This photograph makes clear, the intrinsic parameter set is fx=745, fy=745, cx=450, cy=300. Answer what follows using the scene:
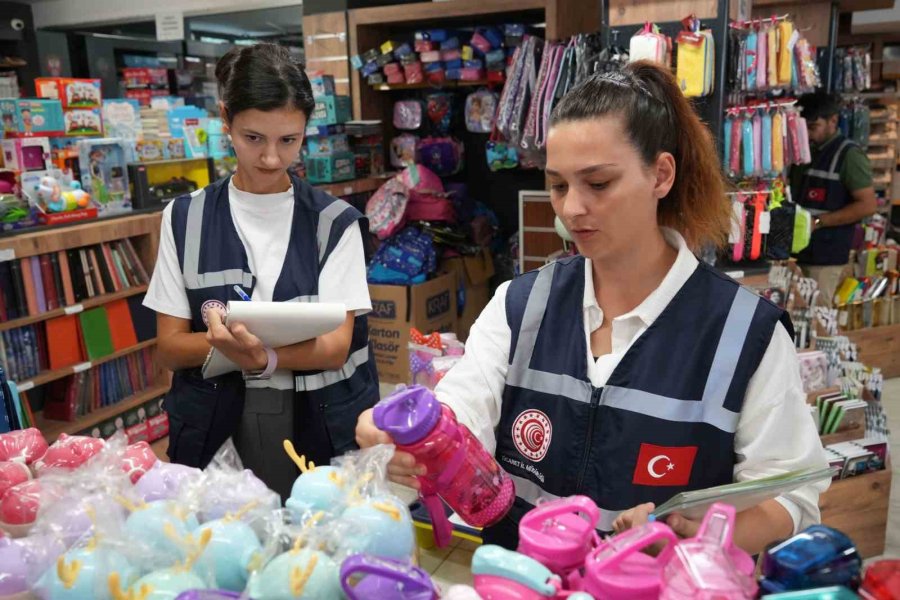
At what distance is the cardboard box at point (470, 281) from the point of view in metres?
5.65

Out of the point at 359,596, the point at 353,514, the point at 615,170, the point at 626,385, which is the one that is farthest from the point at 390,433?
the point at 615,170

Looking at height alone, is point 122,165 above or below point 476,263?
above

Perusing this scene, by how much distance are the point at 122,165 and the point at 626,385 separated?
3371 millimetres

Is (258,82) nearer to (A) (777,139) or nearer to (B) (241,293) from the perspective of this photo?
(B) (241,293)

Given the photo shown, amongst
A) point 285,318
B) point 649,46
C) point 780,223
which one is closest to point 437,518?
point 285,318

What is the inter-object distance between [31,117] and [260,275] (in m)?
2.38

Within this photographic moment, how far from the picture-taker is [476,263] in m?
5.80

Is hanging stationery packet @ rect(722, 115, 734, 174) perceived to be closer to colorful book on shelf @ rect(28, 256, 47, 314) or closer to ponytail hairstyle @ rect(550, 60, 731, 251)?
ponytail hairstyle @ rect(550, 60, 731, 251)

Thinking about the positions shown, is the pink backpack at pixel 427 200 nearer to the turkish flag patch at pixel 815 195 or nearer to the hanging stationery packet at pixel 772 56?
the turkish flag patch at pixel 815 195

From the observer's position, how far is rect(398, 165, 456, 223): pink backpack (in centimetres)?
538

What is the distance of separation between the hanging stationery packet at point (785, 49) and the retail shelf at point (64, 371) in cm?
345

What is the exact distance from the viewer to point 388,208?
5316 mm

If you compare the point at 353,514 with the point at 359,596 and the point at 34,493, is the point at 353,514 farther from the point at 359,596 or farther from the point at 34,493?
the point at 34,493

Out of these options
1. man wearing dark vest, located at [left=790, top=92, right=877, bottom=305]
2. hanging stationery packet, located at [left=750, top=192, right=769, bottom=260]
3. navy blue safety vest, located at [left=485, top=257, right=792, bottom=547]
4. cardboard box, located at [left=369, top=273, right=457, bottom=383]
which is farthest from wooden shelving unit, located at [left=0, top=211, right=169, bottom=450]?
man wearing dark vest, located at [left=790, top=92, right=877, bottom=305]
